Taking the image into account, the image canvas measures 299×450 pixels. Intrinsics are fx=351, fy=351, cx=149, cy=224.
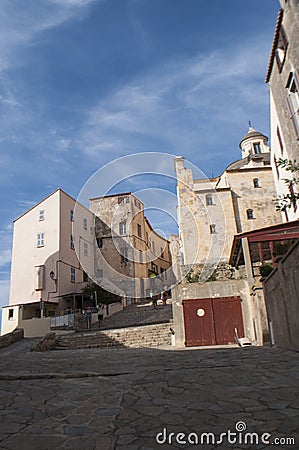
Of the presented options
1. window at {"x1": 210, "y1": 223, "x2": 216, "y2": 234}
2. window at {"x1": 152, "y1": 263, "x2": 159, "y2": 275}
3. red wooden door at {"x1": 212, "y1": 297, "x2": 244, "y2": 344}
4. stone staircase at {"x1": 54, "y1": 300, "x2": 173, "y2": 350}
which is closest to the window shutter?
red wooden door at {"x1": 212, "y1": 297, "x2": 244, "y2": 344}

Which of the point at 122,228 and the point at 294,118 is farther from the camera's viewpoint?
the point at 122,228

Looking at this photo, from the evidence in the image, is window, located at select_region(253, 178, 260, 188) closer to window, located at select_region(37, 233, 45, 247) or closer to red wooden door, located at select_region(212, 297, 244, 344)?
red wooden door, located at select_region(212, 297, 244, 344)

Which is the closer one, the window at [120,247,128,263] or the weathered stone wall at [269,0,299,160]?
the weathered stone wall at [269,0,299,160]

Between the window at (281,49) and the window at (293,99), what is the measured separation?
4.78 ft

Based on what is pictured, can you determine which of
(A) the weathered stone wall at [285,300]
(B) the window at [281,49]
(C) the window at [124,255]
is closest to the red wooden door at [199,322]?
(A) the weathered stone wall at [285,300]

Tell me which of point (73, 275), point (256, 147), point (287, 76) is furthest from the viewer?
point (256, 147)

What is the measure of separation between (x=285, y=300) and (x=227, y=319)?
7.50 meters

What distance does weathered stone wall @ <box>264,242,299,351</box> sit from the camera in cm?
698

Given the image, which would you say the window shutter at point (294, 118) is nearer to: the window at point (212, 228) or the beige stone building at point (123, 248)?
the window at point (212, 228)

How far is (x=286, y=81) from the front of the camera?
1559 cm

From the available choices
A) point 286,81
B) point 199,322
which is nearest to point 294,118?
point 286,81

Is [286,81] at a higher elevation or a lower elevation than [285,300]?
higher

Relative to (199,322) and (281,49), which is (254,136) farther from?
(199,322)

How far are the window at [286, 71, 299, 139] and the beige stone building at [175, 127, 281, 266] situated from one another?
1554 centimetres
